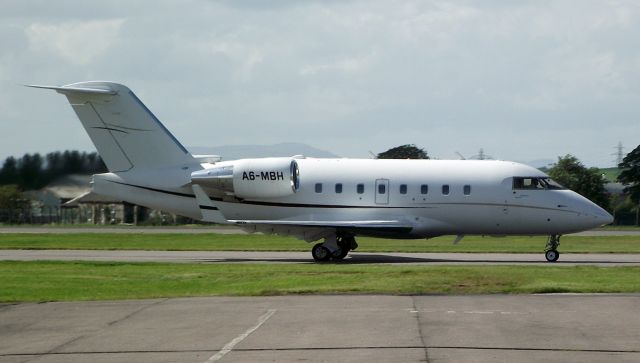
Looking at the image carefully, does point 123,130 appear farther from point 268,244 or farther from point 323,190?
point 268,244

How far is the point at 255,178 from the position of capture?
117 feet

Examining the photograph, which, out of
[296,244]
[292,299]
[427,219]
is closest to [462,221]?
[427,219]

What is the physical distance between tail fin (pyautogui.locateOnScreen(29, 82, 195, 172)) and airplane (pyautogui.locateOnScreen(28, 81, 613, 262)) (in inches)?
1.4

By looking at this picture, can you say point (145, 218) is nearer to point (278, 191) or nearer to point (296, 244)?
point (296, 244)

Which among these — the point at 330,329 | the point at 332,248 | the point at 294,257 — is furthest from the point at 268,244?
the point at 330,329

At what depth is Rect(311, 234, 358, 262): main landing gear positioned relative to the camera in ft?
113

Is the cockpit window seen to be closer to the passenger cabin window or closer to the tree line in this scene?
the passenger cabin window

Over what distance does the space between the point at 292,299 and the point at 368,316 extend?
3323 millimetres

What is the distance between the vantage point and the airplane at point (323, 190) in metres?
34.6

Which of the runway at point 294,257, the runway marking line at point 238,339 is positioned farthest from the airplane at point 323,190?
the runway marking line at point 238,339

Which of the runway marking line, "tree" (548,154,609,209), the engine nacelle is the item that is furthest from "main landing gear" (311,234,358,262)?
"tree" (548,154,609,209)

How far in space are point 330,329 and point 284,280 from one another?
890 centimetres

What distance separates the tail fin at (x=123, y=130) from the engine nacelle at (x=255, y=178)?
5.29 ft

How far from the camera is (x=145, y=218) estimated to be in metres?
84.5
